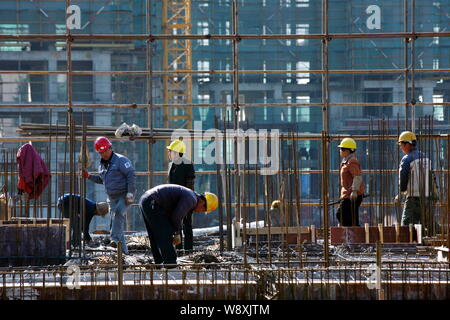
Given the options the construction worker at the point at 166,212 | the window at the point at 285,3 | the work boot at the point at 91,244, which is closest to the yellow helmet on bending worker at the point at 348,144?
the work boot at the point at 91,244

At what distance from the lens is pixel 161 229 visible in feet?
36.1

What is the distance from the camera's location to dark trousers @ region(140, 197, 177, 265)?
10977 mm

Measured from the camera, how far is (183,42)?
49375 millimetres

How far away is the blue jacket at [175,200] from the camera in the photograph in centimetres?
1084

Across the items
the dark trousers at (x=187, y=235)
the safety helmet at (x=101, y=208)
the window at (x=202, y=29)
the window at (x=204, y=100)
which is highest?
the window at (x=202, y=29)

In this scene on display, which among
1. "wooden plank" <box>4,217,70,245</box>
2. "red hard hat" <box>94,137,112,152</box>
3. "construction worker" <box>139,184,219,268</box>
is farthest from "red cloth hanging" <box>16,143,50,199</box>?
"construction worker" <box>139,184,219,268</box>

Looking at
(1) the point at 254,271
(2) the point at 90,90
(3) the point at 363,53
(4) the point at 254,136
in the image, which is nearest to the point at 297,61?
(3) the point at 363,53

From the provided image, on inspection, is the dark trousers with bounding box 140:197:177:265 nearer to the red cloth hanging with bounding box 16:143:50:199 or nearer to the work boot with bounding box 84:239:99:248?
the red cloth hanging with bounding box 16:143:50:199

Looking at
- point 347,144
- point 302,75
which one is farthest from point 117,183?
point 302,75

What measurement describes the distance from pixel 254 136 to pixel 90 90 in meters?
34.5

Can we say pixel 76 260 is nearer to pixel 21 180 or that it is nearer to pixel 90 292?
pixel 21 180

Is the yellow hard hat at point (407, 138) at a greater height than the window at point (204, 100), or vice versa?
the window at point (204, 100)

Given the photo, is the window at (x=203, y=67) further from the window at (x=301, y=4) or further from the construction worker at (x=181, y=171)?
the construction worker at (x=181, y=171)

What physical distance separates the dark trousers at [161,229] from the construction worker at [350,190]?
3609 mm
